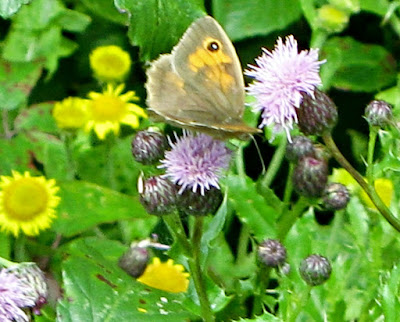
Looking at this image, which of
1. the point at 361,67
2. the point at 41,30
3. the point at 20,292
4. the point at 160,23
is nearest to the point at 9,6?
the point at 160,23

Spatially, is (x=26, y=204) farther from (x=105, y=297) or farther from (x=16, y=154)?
(x=105, y=297)

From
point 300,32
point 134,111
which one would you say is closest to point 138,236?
point 134,111

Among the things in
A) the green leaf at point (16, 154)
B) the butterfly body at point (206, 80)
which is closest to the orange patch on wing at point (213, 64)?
the butterfly body at point (206, 80)

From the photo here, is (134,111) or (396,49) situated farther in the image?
(396,49)

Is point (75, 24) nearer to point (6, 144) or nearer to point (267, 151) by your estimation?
point (6, 144)

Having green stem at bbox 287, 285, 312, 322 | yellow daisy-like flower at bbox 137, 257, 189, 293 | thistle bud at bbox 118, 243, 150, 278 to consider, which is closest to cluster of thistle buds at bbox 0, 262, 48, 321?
thistle bud at bbox 118, 243, 150, 278
